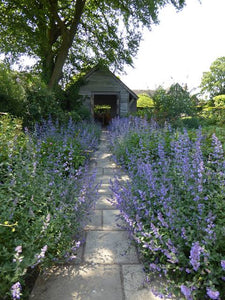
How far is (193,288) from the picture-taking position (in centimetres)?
Answer: 149

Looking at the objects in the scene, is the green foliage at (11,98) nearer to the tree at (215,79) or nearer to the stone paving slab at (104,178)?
the stone paving slab at (104,178)

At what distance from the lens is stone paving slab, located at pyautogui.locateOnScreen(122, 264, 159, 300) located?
5.69 feet

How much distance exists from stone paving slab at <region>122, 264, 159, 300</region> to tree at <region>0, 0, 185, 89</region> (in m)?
10.5

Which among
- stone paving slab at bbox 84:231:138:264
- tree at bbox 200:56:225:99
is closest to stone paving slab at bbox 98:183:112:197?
stone paving slab at bbox 84:231:138:264

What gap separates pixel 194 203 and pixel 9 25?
12082mm

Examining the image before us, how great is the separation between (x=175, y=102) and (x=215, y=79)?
42722 mm

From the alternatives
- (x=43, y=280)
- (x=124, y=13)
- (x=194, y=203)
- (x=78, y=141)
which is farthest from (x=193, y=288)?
(x=124, y=13)

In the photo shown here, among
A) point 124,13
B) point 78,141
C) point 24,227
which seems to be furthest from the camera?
point 124,13

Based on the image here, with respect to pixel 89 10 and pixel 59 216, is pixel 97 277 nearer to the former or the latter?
pixel 59 216

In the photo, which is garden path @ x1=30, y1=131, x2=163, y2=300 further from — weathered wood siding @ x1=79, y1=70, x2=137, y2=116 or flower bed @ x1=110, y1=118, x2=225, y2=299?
weathered wood siding @ x1=79, y1=70, x2=137, y2=116

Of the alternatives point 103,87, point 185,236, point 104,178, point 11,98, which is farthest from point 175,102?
point 185,236

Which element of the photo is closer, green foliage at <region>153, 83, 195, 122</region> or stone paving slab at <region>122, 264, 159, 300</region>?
stone paving slab at <region>122, 264, 159, 300</region>

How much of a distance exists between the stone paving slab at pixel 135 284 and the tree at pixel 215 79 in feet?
168

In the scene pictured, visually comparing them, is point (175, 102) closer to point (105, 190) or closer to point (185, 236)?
point (105, 190)
